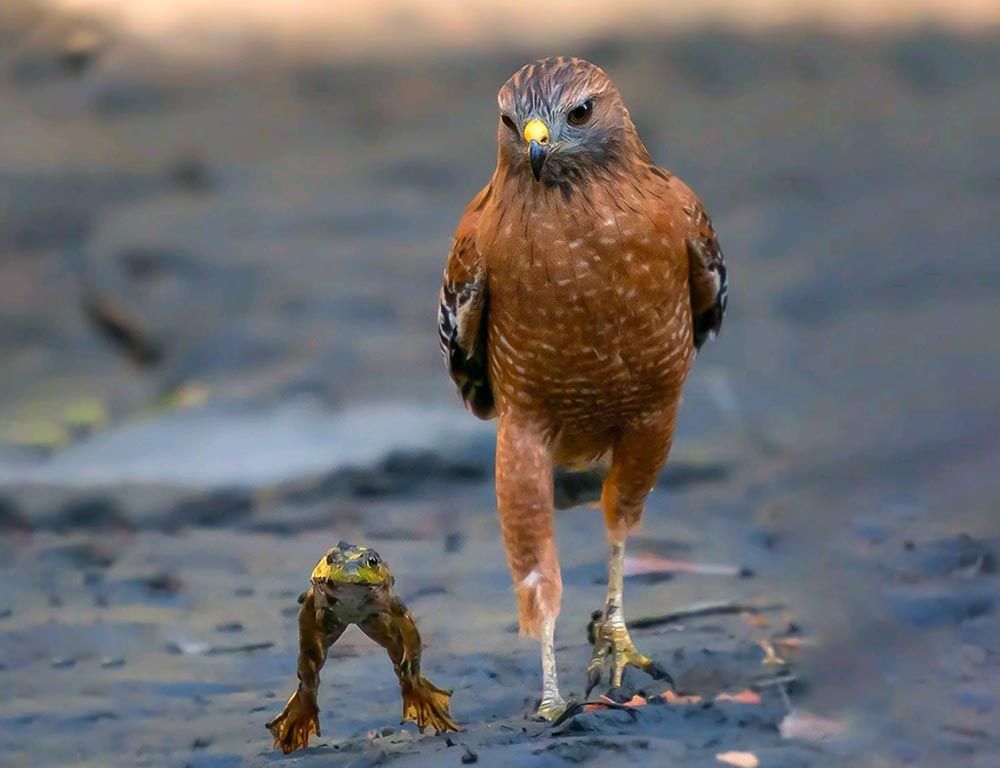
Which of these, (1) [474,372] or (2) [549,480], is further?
(1) [474,372]

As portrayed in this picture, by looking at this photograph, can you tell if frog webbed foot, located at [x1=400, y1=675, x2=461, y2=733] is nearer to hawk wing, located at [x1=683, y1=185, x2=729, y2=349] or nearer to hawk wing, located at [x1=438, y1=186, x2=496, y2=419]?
hawk wing, located at [x1=438, y1=186, x2=496, y2=419]

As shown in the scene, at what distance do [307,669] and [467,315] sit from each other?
5.23 ft

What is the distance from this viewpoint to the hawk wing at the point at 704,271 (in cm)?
584

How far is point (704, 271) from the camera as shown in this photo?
596 cm

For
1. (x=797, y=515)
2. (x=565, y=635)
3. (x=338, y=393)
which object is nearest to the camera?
(x=797, y=515)

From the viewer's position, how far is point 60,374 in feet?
37.2

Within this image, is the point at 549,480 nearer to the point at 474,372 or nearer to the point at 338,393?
the point at 474,372

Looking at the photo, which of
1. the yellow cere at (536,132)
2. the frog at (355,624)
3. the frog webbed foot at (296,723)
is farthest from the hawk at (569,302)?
the frog webbed foot at (296,723)

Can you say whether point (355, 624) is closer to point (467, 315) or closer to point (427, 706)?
point (427, 706)

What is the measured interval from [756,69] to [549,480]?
7.38 m

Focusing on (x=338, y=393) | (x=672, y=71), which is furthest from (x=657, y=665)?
(x=672, y=71)

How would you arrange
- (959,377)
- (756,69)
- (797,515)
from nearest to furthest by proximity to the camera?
(797,515), (959,377), (756,69)

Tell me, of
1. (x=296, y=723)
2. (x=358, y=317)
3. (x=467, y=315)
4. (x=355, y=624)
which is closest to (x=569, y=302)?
(x=467, y=315)

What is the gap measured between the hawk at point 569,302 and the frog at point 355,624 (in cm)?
62
